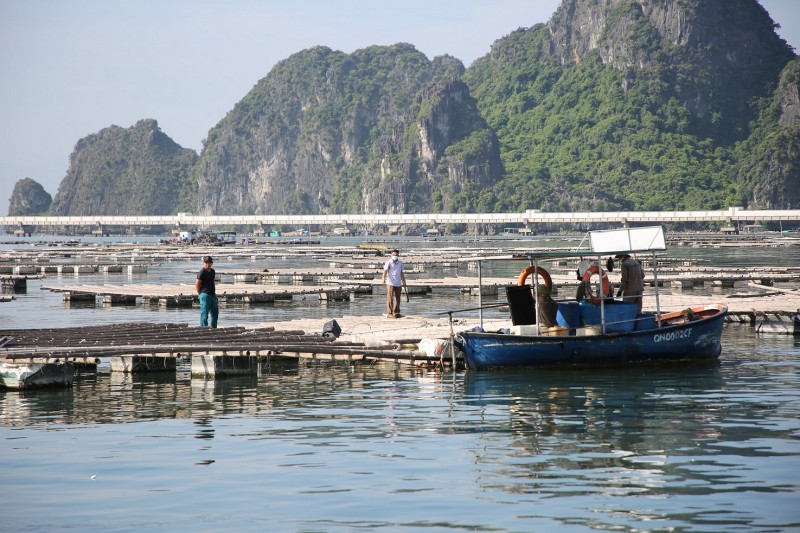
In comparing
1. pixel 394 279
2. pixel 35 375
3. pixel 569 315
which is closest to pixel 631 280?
pixel 569 315

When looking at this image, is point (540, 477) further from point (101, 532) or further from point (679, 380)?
point (679, 380)

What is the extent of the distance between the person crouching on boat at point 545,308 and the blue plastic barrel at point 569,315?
0.17m

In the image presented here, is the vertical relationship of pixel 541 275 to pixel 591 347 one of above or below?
above

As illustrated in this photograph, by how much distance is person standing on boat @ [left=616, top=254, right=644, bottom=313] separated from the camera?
23.2 m

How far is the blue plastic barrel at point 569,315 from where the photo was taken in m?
22.9

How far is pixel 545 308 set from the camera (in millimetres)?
22703

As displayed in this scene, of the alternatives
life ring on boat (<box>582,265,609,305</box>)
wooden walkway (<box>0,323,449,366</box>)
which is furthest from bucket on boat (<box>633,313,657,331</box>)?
wooden walkway (<box>0,323,449,366</box>)

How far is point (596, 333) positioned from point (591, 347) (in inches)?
19.6

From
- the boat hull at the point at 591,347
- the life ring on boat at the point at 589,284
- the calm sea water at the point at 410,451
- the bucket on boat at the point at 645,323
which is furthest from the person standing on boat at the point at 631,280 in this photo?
the calm sea water at the point at 410,451

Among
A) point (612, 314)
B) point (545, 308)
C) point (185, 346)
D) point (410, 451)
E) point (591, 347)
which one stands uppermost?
point (545, 308)

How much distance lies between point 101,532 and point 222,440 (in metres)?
4.76

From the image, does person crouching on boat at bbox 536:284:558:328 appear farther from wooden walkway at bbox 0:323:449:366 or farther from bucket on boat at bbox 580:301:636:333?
wooden walkway at bbox 0:323:449:366

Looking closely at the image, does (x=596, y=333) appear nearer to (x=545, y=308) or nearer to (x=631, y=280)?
(x=545, y=308)

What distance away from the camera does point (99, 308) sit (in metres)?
42.5
